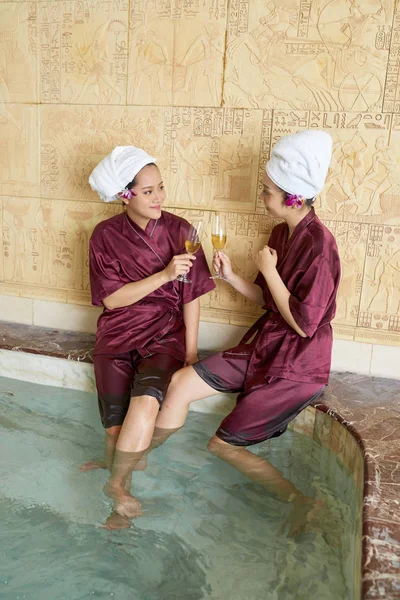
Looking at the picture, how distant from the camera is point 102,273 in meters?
3.39

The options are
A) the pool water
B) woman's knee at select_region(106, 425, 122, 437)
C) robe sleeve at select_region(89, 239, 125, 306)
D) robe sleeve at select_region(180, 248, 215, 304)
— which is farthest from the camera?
robe sleeve at select_region(180, 248, 215, 304)

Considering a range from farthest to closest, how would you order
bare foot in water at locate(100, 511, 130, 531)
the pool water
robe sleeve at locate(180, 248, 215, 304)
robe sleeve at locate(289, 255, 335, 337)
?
robe sleeve at locate(180, 248, 215, 304) < robe sleeve at locate(289, 255, 335, 337) < bare foot in water at locate(100, 511, 130, 531) < the pool water

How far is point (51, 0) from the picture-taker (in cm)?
395

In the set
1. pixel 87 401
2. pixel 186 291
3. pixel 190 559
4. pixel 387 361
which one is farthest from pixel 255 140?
pixel 190 559

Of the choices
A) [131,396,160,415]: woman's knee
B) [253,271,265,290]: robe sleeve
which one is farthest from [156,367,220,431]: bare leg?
[253,271,265,290]: robe sleeve

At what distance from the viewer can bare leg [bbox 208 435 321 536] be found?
104 inches

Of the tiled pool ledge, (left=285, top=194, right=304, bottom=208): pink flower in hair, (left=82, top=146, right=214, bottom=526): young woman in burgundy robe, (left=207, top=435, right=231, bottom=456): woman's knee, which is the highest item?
(left=285, top=194, right=304, bottom=208): pink flower in hair

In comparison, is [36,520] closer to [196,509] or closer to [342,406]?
[196,509]

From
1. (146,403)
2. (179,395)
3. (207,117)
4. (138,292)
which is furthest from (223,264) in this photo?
(207,117)

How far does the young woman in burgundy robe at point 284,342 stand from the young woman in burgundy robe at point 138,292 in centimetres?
22

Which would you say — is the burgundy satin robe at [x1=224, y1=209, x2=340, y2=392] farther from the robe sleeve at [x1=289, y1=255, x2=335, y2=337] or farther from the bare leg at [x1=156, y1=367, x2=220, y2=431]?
the bare leg at [x1=156, y1=367, x2=220, y2=431]

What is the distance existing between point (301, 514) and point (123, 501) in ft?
2.56

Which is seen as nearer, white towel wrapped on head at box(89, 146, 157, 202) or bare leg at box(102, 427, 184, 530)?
bare leg at box(102, 427, 184, 530)

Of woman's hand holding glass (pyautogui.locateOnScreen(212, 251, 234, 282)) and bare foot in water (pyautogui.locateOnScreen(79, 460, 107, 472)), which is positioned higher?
woman's hand holding glass (pyautogui.locateOnScreen(212, 251, 234, 282))
